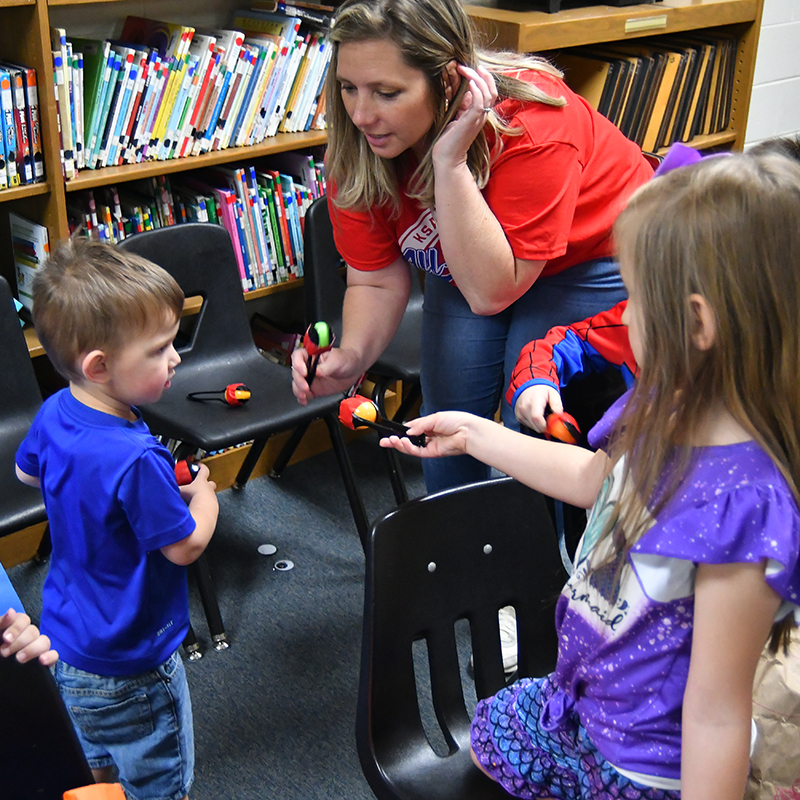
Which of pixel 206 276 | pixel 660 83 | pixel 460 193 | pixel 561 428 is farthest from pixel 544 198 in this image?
pixel 660 83

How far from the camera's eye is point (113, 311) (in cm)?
130

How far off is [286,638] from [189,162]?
1199 mm

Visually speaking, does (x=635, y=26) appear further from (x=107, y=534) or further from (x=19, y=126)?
(x=107, y=534)

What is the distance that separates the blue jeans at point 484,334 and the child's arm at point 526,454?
0.53 m

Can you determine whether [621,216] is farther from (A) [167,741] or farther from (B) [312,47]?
(B) [312,47]

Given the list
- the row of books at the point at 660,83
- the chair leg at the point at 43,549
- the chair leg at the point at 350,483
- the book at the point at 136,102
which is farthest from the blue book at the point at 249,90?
the chair leg at the point at 43,549

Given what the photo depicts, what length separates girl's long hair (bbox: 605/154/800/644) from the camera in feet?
2.54

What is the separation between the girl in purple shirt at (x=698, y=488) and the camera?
2.55 feet

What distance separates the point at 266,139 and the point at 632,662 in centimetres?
194

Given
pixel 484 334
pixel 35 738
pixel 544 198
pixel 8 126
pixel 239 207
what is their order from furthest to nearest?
1. pixel 239 207
2. pixel 8 126
3. pixel 484 334
4. pixel 544 198
5. pixel 35 738

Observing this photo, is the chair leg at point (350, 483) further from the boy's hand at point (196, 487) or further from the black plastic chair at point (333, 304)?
the boy's hand at point (196, 487)

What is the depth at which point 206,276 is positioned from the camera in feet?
7.70

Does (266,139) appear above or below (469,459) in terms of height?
above

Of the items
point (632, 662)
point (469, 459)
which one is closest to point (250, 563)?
point (469, 459)
